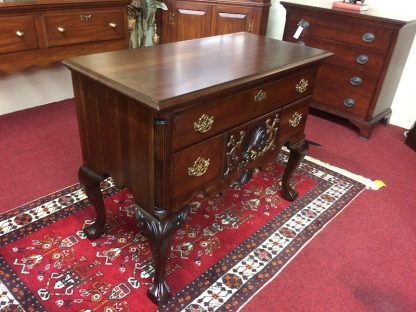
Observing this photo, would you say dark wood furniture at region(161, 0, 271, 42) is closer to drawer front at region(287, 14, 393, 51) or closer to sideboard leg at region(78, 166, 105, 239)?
drawer front at region(287, 14, 393, 51)

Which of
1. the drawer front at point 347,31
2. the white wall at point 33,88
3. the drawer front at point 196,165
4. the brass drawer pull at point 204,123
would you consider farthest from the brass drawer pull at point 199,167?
the white wall at point 33,88

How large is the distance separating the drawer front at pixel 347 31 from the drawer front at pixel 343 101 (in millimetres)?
362

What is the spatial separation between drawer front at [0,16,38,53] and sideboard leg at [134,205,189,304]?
4.87 ft

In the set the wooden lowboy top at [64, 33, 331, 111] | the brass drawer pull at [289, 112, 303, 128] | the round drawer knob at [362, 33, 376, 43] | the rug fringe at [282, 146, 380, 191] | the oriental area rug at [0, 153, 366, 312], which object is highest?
the wooden lowboy top at [64, 33, 331, 111]

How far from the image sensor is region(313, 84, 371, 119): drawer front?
2.70 m

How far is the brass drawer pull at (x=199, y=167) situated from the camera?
49.6 inches

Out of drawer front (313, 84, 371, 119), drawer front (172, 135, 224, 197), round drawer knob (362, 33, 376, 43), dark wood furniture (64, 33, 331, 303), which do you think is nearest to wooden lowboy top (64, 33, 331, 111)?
dark wood furniture (64, 33, 331, 303)

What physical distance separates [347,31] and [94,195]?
6.75ft

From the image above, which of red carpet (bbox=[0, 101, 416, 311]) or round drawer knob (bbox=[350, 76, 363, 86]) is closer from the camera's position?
red carpet (bbox=[0, 101, 416, 311])

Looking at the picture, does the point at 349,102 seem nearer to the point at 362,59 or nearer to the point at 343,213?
the point at 362,59

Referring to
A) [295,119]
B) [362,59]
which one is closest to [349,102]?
[362,59]

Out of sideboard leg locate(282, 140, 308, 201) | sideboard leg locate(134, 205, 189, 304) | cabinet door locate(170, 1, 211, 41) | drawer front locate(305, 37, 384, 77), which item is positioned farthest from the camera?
cabinet door locate(170, 1, 211, 41)

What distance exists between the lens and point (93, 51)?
260 centimetres

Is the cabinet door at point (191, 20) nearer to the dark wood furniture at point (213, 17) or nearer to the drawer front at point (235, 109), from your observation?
the dark wood furniture at point (213, 17)
